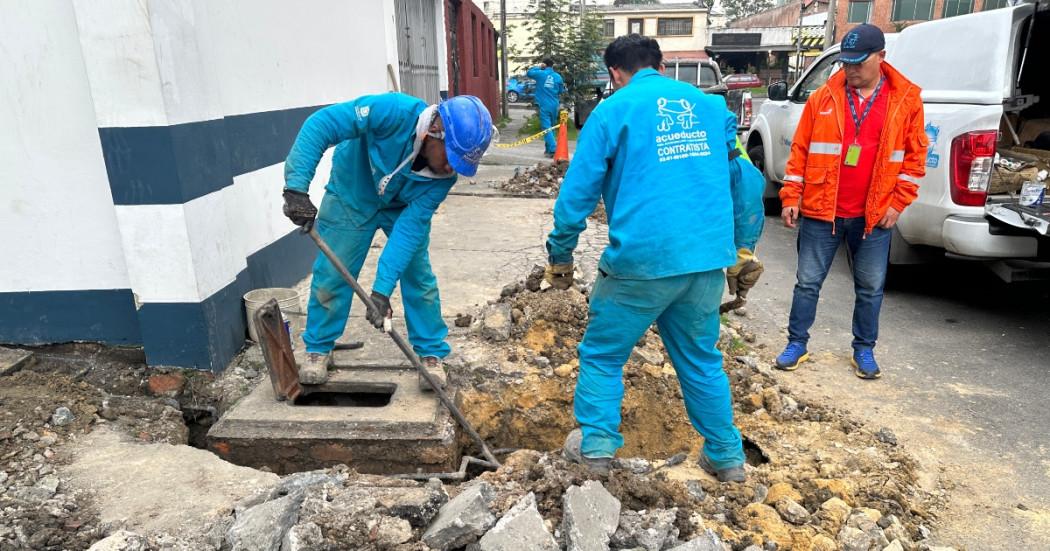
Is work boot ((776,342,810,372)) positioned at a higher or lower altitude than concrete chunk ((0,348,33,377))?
lower

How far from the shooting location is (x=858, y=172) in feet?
12.7

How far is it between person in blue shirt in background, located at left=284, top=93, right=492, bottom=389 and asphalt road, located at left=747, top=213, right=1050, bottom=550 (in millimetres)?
2342

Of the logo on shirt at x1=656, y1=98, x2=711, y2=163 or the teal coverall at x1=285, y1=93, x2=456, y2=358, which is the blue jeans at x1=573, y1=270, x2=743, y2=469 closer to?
the logo on shirt at x1=656, y1=98, x2=711, y2=163

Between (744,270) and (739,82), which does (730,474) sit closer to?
(744,270)

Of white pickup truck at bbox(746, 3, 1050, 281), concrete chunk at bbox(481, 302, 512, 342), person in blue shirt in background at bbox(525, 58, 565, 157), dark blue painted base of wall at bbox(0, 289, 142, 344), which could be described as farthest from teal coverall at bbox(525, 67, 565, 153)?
dark blue painted base of wall at bbox(0, 289, 142, 344)

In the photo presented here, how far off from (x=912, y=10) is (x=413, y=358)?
41.2 metres

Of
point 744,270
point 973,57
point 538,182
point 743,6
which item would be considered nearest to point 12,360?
point 744,270

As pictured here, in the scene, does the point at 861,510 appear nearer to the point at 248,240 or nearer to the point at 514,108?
the point at 248,240

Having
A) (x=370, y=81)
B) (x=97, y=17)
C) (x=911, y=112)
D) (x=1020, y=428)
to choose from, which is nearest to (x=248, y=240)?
(x=97, y=17)

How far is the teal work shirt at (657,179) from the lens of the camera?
257 cm

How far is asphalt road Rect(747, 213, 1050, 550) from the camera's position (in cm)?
294

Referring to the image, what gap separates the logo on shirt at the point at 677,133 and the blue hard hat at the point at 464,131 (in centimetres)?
79

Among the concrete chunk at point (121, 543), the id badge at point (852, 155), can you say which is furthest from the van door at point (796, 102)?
the concrete chunk at point (121, 543)

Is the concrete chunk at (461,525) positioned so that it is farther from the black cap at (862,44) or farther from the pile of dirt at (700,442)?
the black cap at (862,44)
